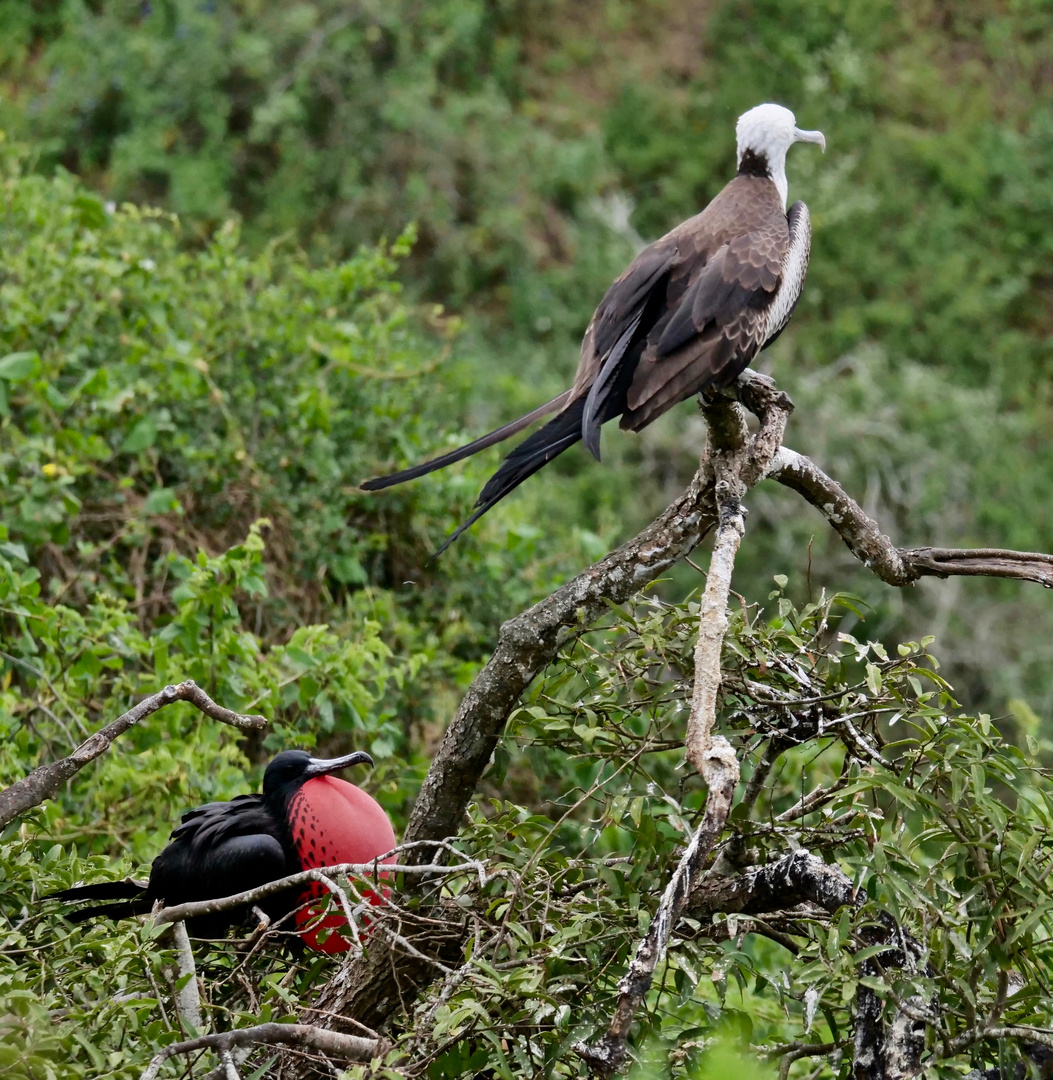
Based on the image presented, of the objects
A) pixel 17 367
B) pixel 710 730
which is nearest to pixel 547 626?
pixel 710 730

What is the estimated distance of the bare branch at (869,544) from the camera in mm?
1818

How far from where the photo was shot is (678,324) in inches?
85.4

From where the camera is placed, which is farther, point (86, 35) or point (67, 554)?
→ point (86, 35)

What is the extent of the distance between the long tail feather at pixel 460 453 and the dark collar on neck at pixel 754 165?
698mm

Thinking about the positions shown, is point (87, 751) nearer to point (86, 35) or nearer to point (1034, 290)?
point (86, 35)

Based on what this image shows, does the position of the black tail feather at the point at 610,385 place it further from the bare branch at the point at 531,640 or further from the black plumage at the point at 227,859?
the black plumage at the point at 227,859

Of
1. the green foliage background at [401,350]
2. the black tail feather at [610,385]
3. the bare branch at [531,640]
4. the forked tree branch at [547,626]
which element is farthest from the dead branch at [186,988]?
the black tail feather at [610,385]

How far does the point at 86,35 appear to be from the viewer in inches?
254

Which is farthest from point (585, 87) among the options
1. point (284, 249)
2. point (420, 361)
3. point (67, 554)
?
point (67, 554)

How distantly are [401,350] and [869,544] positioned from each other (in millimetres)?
2463

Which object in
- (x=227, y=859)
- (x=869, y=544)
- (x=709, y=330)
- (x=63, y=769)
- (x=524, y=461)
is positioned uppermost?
(x=709, y=330)

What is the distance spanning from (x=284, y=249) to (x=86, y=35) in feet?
5.19

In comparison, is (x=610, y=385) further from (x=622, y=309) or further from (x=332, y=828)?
(x=332, y=828)

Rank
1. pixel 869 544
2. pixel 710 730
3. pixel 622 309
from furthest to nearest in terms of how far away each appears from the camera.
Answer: pixel 622 309 → pixel 869 544 → pixel 710 730
